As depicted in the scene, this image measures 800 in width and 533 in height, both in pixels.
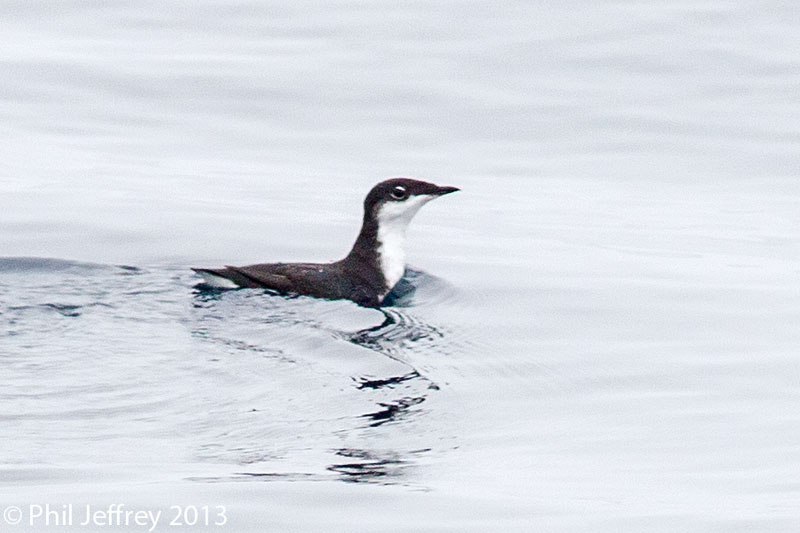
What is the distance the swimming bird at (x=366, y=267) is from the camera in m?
10.8

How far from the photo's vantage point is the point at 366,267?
1166 centimetres

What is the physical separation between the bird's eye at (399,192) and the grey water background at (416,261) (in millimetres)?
660

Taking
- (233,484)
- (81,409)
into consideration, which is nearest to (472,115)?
(81,409)

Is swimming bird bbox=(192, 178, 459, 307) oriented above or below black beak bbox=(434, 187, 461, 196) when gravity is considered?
below

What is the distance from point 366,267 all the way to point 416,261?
947 mm

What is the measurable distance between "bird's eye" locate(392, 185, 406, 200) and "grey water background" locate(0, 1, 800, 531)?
660 mm

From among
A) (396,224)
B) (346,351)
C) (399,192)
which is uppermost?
(399,192)

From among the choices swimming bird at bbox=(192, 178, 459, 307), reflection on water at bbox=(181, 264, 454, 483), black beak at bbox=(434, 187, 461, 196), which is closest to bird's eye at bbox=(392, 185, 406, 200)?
swimming bird at bbox=(192, 178, 459, 307)

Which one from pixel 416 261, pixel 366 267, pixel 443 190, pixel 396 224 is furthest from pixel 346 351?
pixel 416 261

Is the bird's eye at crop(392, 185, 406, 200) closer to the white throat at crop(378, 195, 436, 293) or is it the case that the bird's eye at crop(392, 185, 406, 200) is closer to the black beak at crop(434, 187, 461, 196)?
the white throat at crop(378, 195, 436, 293)

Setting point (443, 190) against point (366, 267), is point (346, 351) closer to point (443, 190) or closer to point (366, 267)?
point (366, 267)

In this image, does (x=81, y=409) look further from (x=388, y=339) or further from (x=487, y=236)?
(x=487, y=236)

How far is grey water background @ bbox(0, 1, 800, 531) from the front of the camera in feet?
22.6

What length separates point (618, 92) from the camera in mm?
19094
